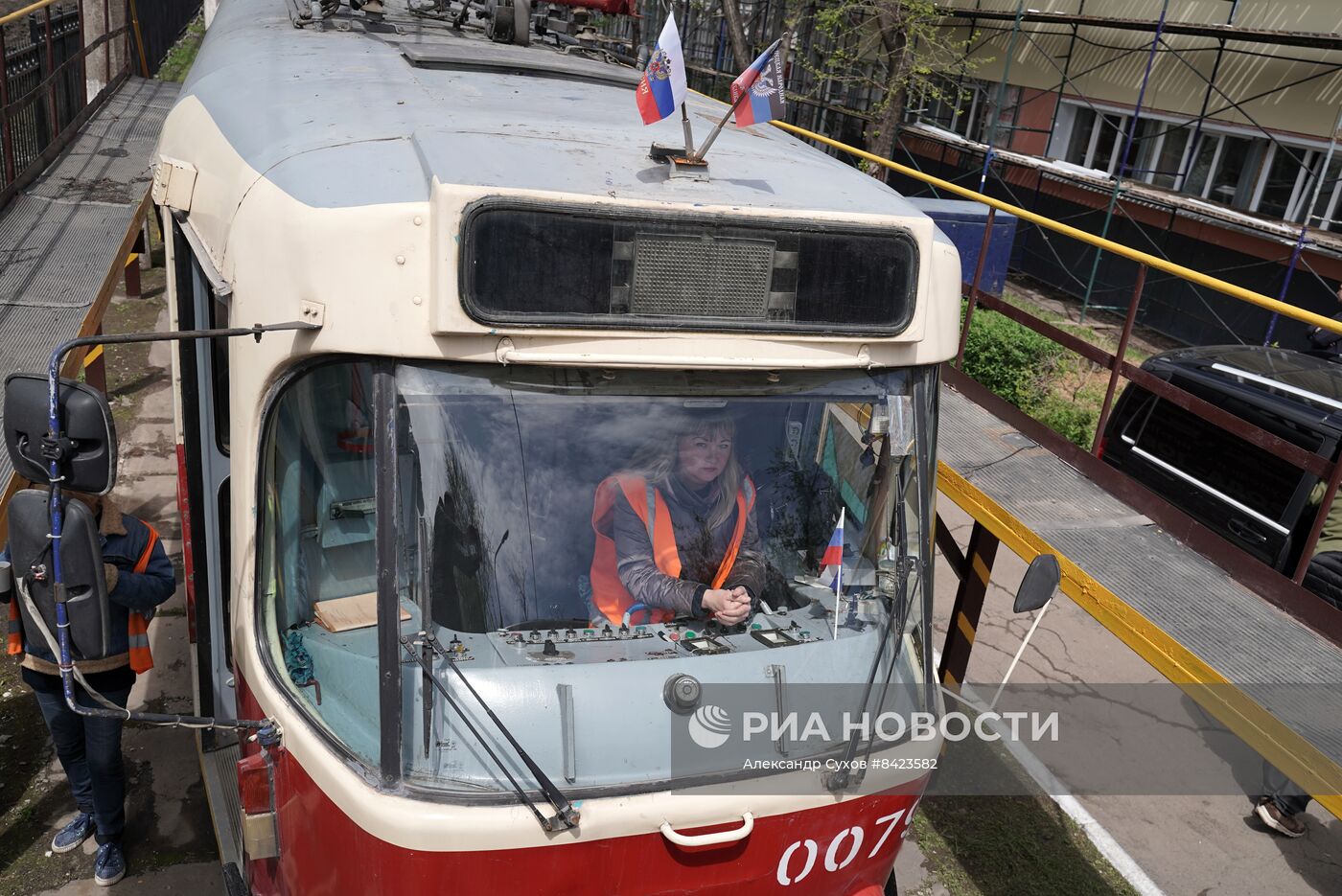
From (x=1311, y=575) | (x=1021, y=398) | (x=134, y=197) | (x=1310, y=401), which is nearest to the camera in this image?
(x=1311, y=575)

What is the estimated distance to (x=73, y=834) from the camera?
4.27m

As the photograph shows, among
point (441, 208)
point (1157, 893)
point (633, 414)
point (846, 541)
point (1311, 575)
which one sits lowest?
point (1157, 893)

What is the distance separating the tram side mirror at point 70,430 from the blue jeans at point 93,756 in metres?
1.46

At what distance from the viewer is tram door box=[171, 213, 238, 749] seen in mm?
3363

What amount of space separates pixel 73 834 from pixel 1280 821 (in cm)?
526

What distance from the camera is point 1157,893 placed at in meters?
4.73

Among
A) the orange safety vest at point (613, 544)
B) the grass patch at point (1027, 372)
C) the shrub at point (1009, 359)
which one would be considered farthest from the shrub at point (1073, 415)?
the orange safety vest at point (613, 544)

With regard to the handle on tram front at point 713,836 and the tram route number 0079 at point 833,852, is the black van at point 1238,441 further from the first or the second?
the handle on tram front at point 713,836

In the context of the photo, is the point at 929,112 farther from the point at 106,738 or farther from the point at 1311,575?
the point at 106,738

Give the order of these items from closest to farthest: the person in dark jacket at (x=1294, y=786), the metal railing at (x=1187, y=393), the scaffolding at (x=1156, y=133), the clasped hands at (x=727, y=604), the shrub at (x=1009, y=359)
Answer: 1. the clasped hands at (x=727, y=604)
2. the metal railing at (x=1187, y=393)
3. the person in dark jacket at (x=1294, y=786)
4. the shrub at (x=1009, y=359)
5. the scaffolding at (x=1156, y=133)

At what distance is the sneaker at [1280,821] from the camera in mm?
5156

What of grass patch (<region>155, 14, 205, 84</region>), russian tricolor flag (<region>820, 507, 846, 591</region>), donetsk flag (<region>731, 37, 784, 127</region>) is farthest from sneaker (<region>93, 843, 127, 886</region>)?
grass patch (<region>155, 14, 205, 84</region>)

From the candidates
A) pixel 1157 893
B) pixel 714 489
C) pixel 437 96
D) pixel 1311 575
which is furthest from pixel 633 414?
pixel 1311 575

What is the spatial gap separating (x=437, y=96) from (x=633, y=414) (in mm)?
1345
